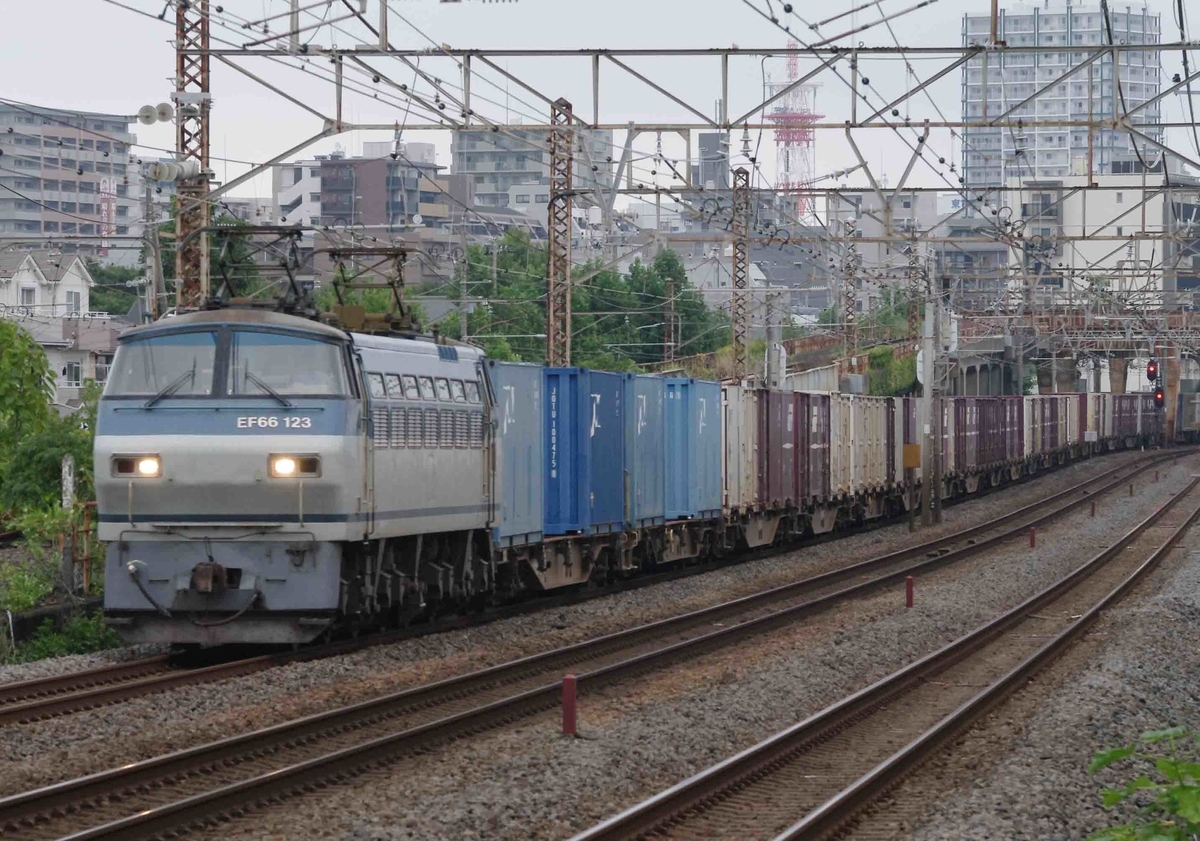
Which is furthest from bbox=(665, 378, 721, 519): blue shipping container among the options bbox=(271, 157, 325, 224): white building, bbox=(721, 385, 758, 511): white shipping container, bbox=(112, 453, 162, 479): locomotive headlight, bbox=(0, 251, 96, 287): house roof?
bbox=(271, 157, 325, 224): white building

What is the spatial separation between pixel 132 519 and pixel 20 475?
10289 mm

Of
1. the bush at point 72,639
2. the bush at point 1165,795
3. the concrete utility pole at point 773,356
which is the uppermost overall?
the concrete utility pole at point 773,356

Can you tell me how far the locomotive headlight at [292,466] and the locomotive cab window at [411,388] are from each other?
1.94 m

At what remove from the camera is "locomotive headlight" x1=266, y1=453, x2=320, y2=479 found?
15.2 m

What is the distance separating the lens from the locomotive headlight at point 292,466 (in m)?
15.2

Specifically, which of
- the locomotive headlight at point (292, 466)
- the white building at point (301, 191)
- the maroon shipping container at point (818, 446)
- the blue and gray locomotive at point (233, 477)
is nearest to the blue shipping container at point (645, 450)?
the maroon shipping container at point (818, 446)

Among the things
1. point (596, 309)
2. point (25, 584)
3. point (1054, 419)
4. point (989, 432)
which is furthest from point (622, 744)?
point (1054, 419)

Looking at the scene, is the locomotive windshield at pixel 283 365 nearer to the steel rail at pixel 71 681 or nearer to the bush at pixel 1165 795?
the steel rail at pixel 71 681

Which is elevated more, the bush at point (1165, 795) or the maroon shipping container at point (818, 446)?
the maroon shipping container at point (818, 446)

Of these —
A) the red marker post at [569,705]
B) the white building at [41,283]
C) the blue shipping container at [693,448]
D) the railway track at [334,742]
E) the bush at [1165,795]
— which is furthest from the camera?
the white building at [41,283]

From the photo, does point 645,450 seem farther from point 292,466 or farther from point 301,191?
point 301,191

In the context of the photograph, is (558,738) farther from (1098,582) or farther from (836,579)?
(1098,582)

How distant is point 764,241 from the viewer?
3503 cm

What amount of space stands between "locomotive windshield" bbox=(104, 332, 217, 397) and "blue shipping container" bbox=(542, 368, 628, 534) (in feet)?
23.1
